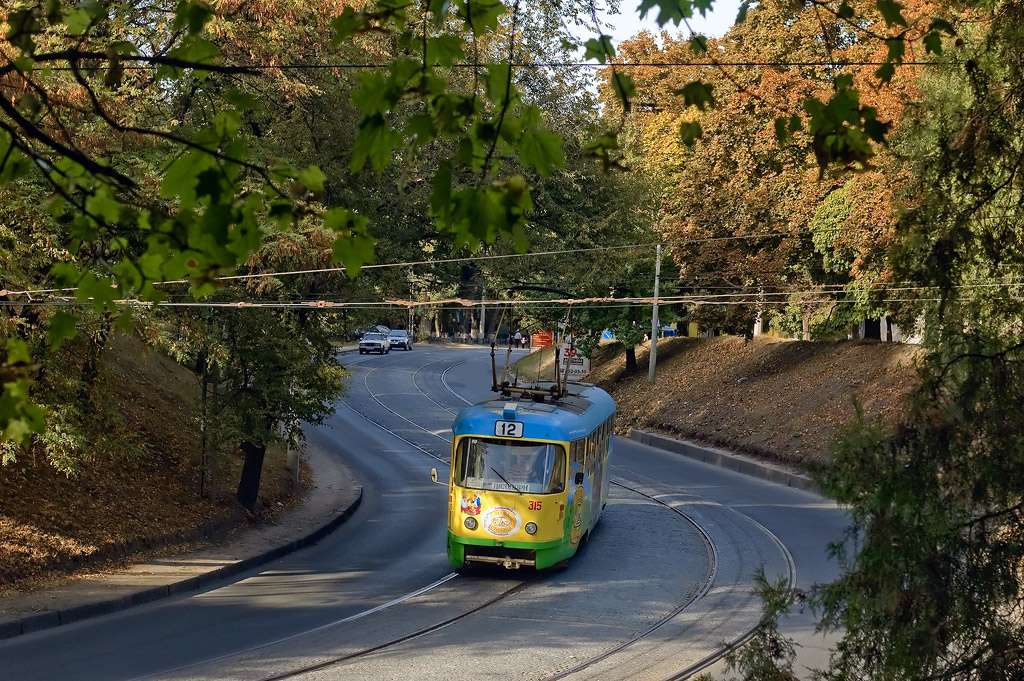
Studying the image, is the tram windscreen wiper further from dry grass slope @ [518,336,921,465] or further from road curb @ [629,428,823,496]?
dry grass slope @ [518,336,921,465]

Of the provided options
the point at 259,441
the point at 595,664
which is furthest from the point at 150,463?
the point at 595,664

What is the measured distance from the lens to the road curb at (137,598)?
1259 cm

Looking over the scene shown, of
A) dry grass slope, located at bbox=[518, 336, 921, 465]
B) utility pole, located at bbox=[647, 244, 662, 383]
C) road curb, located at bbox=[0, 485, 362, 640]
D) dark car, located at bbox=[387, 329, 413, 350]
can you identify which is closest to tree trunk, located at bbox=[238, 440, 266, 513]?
road curb, located at bbox=[0, 485, 362, 640]

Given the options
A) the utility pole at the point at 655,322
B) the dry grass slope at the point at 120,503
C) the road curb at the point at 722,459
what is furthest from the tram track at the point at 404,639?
the utility pole at the point at 655,322

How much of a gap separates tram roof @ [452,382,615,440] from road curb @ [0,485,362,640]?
157 inches

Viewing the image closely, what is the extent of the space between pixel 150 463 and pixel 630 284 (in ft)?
77.6

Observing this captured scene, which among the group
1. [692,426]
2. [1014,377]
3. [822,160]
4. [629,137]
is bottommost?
[692,426]

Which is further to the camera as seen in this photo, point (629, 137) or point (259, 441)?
point (629, 137)

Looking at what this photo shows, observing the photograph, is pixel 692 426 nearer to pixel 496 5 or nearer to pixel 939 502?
pixel 939 502

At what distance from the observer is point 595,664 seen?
11391 mm

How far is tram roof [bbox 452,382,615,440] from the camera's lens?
16.1 meters

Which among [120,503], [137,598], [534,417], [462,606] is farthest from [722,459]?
[137,598]

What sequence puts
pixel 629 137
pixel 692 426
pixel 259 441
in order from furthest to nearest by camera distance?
1. pixel 629 137
2. pixel 692 426
3. pixel 259 441

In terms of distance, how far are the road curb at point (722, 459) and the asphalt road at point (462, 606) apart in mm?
1176
